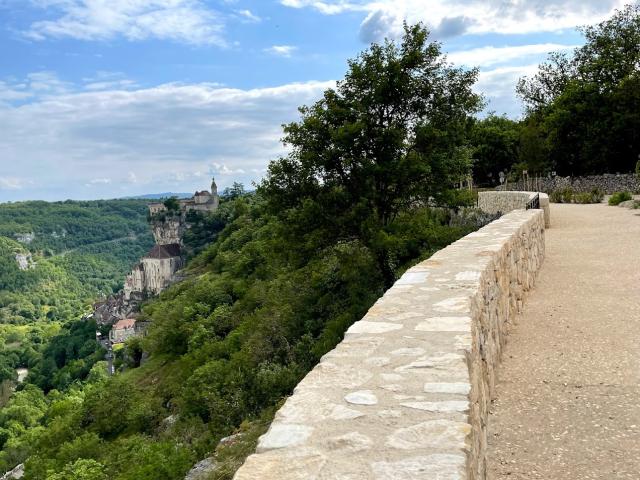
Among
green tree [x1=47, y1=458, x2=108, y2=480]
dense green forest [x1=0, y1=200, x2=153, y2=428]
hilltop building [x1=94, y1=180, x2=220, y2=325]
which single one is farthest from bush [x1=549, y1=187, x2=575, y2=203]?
hilltop building [x1=94, y1=180, x2=220, y2=325]

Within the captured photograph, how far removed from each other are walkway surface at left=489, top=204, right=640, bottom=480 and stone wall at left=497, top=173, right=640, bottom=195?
21.3 meters

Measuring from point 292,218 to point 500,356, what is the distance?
1256cm

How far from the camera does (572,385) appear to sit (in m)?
4.41

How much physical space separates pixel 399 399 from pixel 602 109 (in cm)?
3866

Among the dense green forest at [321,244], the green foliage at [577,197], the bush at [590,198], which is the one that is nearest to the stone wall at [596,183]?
the green foliage at [577,197]

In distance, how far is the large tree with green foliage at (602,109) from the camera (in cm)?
3419

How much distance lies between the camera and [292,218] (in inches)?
679

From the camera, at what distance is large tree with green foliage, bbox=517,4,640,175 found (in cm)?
3419

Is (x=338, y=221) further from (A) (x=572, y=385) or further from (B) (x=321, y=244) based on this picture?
(A) (x=572, y=385)

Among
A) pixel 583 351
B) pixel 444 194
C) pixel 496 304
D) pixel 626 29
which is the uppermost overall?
pixel 626 29

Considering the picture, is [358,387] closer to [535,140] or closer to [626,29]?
[535,140]

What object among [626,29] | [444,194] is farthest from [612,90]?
[444,194]

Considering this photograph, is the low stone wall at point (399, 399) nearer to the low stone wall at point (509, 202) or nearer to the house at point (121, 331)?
the low stone wall at point (509, 202)

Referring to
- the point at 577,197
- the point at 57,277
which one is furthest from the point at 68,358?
the point at 57,277
